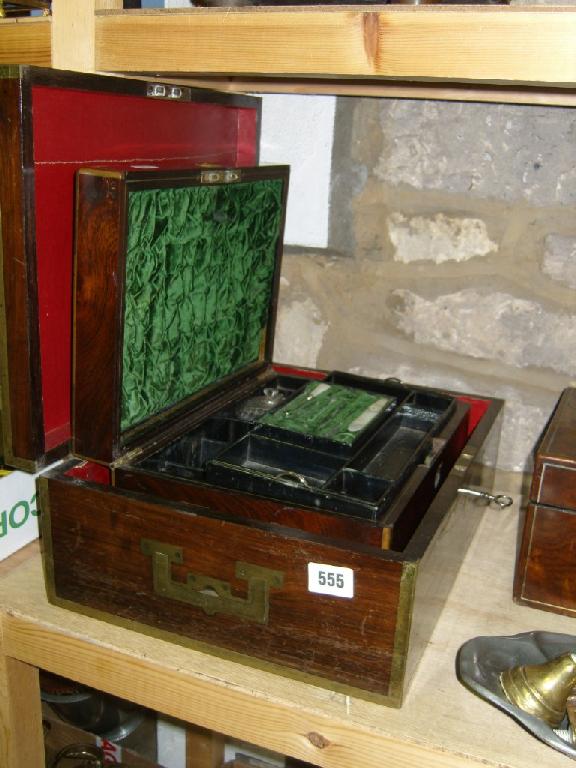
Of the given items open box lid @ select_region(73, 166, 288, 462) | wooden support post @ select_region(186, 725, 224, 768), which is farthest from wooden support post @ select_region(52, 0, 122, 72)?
wooden support post @ select_region(186, 725, 224, 768)

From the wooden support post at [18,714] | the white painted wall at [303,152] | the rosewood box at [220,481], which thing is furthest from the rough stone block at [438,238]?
the wooden support post at [18,714]

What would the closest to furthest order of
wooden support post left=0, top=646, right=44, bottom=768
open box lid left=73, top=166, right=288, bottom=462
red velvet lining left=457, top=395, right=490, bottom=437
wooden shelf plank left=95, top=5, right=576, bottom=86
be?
wooden shelf plank left=95, top=5, right=576, bottom=86, open box lid left=73, top=166, right=288, bottom=462, wooden support post left=0, top=646, right=44, bottom=768, red velvet lining left=457, top=395, right=490, bottom=437

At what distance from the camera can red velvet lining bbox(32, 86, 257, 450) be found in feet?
2.71

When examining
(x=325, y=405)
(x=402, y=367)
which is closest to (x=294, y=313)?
(x=402, y=367)

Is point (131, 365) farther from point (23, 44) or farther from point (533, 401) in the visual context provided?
point (533, 401)

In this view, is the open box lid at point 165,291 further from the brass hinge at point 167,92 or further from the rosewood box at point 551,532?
the rosewood box at point 551,532

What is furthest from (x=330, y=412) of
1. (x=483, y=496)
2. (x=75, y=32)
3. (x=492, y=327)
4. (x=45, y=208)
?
(x=75, y=32)

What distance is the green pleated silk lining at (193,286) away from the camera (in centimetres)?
88

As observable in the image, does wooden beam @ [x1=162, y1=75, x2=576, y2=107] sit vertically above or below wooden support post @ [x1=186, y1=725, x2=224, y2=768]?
above

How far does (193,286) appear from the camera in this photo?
101 centimetres

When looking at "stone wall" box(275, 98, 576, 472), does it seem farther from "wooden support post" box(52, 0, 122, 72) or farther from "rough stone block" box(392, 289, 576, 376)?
"wooden support post" box(52, 0, 122, 72)

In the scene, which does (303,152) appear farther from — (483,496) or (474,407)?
(483,496)

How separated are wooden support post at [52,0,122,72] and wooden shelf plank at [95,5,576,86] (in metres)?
0.01

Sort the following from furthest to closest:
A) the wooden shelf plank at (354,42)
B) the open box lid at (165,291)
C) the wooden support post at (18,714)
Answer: the wooden support post at (18,714) → the open box lid at (165,291) → the wooden shelf plank at (354,42)
